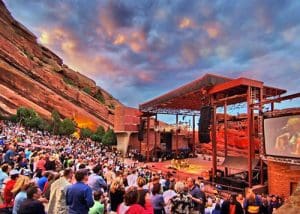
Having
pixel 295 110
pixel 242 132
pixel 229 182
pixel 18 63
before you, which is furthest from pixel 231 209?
pixel 18 63

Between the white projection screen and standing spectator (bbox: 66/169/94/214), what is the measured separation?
39.4 feet

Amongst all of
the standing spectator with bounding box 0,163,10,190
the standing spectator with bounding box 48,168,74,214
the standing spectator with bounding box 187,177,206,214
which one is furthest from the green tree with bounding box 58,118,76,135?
the standing spectator with bounding box 48,168,74,214

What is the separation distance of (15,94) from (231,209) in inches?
1845

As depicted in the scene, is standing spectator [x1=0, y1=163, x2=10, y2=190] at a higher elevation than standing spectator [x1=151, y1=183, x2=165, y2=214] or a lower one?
higher

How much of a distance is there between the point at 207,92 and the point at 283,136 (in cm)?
734

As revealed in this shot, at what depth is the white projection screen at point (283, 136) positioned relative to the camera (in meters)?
14.0

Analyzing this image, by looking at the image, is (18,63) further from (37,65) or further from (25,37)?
(25,37)

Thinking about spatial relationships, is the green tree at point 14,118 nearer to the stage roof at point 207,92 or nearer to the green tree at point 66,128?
the green tree at point 66,128

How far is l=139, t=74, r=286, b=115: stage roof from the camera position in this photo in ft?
61.2

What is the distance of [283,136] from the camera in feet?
48.4

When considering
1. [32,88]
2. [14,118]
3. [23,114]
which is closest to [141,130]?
[23,114]

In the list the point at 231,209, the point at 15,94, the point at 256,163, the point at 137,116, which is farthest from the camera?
the point at 15,94

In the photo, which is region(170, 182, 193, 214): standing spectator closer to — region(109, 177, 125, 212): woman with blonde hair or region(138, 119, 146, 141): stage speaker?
region(109, 177, 125, 212): woman with blonde hair

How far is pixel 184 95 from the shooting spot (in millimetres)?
23625
